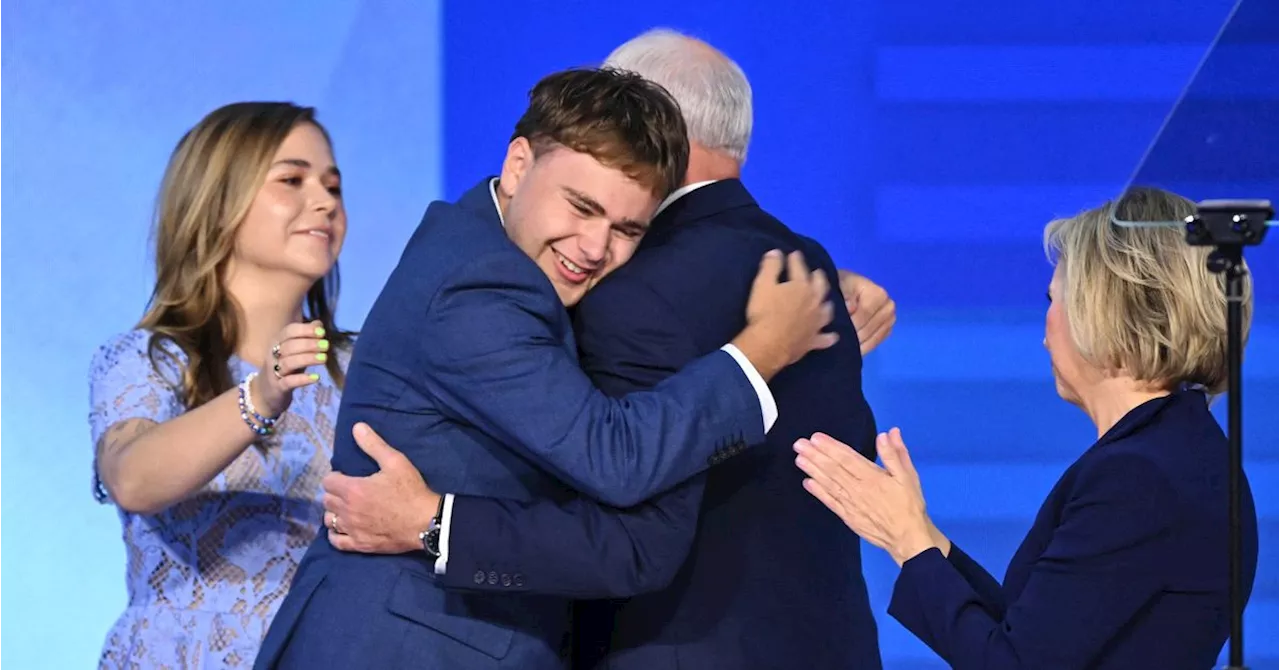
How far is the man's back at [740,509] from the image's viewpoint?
2.12 meters

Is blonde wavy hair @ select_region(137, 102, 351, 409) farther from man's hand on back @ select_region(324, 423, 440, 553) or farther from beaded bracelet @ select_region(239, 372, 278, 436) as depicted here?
man's hand on back @ select_region(324, 423, 440, 553)

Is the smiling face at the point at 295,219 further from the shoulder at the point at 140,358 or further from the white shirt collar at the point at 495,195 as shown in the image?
the white shirt collar at the point at 495,195

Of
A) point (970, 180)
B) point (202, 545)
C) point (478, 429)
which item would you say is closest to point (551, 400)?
point (478, 429)

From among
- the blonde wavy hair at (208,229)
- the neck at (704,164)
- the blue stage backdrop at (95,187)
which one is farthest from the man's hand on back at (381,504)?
the blue stage backdrop at (95,187)

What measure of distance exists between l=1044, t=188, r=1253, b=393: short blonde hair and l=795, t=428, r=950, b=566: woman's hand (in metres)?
0.30

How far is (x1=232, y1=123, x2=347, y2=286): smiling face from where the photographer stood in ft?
9.25

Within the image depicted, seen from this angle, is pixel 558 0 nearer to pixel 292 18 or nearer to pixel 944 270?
pixel 292 18

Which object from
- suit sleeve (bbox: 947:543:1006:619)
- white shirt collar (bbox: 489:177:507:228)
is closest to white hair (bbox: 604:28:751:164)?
white shirt collar (bbox: 489:177:507:228)

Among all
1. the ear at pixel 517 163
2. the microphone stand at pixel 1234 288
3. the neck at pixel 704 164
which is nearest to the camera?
the microphone stand at pixel 1234 288

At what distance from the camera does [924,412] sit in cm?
431

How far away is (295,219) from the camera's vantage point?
112 inches

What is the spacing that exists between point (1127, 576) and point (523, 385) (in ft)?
2.41

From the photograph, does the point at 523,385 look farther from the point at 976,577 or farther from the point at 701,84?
the point at 976,577

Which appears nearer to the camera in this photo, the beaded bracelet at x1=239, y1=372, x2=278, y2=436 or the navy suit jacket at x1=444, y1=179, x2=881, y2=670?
the navy suit jacket at x1=444, y1=179, x2=881, y2=670
